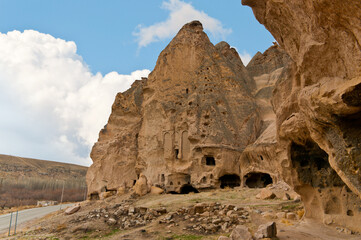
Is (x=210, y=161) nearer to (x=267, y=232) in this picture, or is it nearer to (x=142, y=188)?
(x=142, y=188)

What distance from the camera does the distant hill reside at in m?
46.1

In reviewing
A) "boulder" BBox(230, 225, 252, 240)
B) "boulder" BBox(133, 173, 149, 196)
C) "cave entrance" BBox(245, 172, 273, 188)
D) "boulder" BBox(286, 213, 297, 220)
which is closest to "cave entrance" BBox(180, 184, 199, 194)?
"boulder" BBox(133, 173, 149, 196)

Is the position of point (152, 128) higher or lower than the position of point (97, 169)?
higher

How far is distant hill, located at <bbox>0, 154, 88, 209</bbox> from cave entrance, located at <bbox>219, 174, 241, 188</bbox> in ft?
101

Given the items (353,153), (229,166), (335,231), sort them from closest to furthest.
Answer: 1. (353,153)
2. (335,231)
3. (229,166)

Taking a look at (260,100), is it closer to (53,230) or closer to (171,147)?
(171,147)

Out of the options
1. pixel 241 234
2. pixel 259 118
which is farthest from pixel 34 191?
pixel 241 234

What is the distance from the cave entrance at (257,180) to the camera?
67.4 ft

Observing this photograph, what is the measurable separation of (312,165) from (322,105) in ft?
11.5

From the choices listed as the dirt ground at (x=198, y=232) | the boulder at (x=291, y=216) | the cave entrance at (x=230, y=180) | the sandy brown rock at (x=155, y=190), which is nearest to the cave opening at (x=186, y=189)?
the sandy brown rock at (x=155, y=190)

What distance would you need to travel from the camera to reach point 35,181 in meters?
53.8

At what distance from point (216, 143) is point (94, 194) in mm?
11400

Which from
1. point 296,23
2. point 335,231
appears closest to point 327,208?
point 335,231

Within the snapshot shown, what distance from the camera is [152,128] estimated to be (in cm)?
2366
